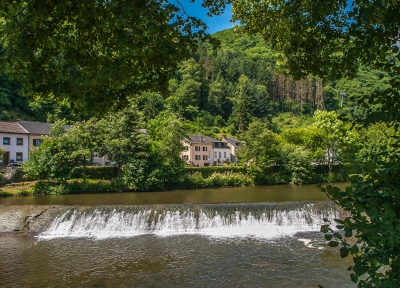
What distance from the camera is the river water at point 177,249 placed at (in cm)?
1008

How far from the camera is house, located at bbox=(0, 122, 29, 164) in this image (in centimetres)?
4453

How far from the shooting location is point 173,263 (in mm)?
11539

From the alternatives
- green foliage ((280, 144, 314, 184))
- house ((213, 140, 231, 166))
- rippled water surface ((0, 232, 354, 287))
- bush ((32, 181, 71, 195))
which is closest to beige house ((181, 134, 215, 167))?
house ((213, 140, 231, 166))

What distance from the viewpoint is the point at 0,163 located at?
36.2 metres

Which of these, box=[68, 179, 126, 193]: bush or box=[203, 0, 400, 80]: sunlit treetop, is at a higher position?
box=[203, 0, 400, 80]: sunlit treetop

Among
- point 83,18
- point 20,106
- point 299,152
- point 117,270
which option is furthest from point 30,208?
point 20,106

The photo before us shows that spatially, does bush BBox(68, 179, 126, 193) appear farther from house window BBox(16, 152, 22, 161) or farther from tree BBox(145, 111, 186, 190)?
house window BBox(16, 152, 22, 161)

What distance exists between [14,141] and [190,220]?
123 ft

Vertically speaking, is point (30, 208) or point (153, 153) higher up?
point (153, 153)

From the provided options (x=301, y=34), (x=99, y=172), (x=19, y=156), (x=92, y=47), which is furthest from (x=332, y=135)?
(x=92, y=47)

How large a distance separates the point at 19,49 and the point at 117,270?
7.54m

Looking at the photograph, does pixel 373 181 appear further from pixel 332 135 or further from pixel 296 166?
pixel 332 135

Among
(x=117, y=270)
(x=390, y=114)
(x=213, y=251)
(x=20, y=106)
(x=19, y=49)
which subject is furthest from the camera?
(x=20, y=106)

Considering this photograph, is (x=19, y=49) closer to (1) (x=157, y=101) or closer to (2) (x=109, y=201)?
(2) (x=109, y=201)
